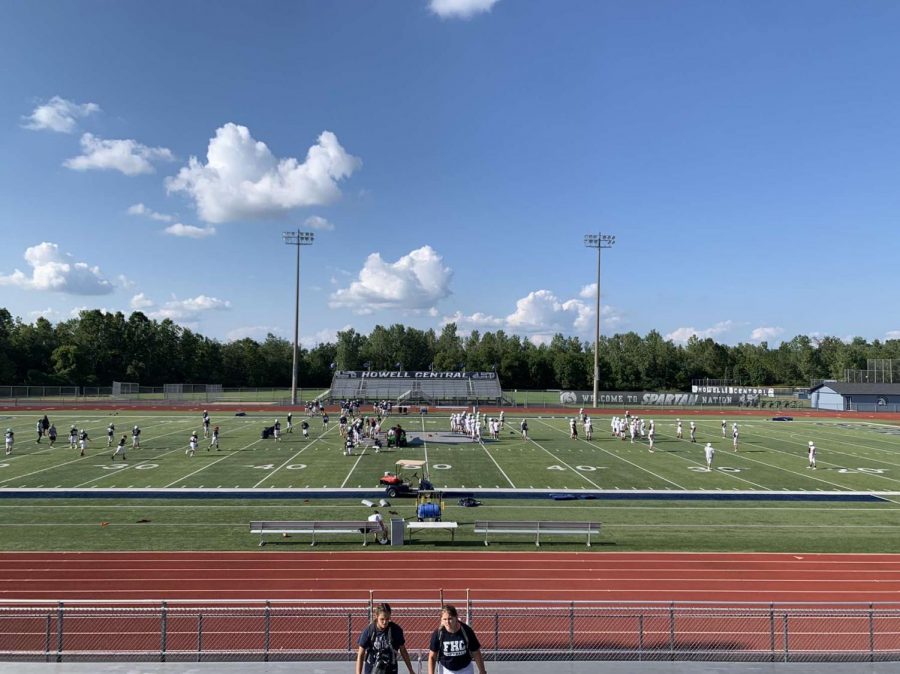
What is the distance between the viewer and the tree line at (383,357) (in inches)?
3568

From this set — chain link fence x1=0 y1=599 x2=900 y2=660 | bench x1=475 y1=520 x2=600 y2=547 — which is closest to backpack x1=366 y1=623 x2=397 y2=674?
chain link fence x1=0 y1=599 x2=900 y2=660

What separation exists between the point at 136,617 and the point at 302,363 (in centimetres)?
10381

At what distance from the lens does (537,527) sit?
52.8ft

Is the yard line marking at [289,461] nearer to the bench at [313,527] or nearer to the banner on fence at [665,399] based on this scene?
the bench at [313,527]

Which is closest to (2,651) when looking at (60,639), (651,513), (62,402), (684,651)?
(60,639)

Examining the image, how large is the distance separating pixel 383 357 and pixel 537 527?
114 metres

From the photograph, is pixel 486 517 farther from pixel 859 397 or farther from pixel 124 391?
pixel 124 391

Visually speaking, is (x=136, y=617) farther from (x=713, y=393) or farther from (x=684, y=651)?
(x=713, y=393)

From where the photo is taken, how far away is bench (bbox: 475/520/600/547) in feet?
52.0

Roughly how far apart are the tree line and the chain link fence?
248 feet

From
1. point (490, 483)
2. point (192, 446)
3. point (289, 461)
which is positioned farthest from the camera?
point (192, 446)

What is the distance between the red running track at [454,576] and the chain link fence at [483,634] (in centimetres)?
140

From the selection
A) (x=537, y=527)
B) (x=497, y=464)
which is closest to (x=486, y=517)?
(x=537, y=527)

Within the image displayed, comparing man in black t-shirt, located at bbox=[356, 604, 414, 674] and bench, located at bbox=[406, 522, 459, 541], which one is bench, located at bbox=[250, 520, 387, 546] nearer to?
bench, located at bbox=[406, 522, 459, 541]
